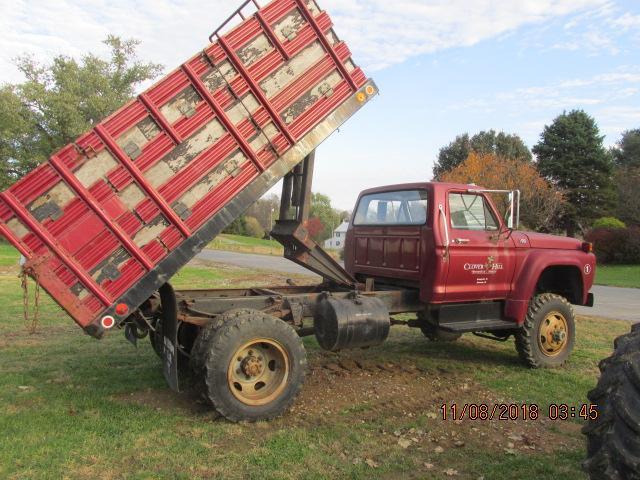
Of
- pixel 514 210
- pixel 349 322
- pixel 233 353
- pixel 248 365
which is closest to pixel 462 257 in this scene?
pixel 514 210

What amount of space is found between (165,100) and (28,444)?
2.96 metres

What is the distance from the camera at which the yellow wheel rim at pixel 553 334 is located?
661 centimetres

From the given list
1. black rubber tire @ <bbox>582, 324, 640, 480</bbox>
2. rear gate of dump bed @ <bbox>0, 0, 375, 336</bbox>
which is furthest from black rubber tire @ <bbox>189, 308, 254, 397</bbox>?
black rubber tire @ <bbox>582, 324, 640, 480</bbox>

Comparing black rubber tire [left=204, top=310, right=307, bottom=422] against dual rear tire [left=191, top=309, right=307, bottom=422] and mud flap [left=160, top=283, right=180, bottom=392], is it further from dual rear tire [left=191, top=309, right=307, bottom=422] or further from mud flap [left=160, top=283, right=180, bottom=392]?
mud flap [left=160, top=283, right=180, bottom=392]

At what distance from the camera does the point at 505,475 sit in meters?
3.80

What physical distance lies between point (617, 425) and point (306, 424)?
2682mm

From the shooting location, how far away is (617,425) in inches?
106

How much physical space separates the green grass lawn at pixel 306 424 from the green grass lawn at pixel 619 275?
42.7ft

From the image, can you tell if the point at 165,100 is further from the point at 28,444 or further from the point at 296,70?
the point at 28,444

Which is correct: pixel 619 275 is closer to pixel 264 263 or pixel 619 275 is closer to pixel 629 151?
pixel 264 263

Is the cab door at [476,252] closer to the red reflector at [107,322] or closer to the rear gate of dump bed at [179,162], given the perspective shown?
the rear gate of dump bed at [179,162]

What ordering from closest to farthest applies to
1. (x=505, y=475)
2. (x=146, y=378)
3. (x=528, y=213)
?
(x=505, y=475) < (x=146, y=378) < (x=528, y=213)

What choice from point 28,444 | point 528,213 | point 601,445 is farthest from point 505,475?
point 528,213

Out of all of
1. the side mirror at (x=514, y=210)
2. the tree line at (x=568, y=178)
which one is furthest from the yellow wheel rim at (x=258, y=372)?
the tree line at (x=568, y=178)
